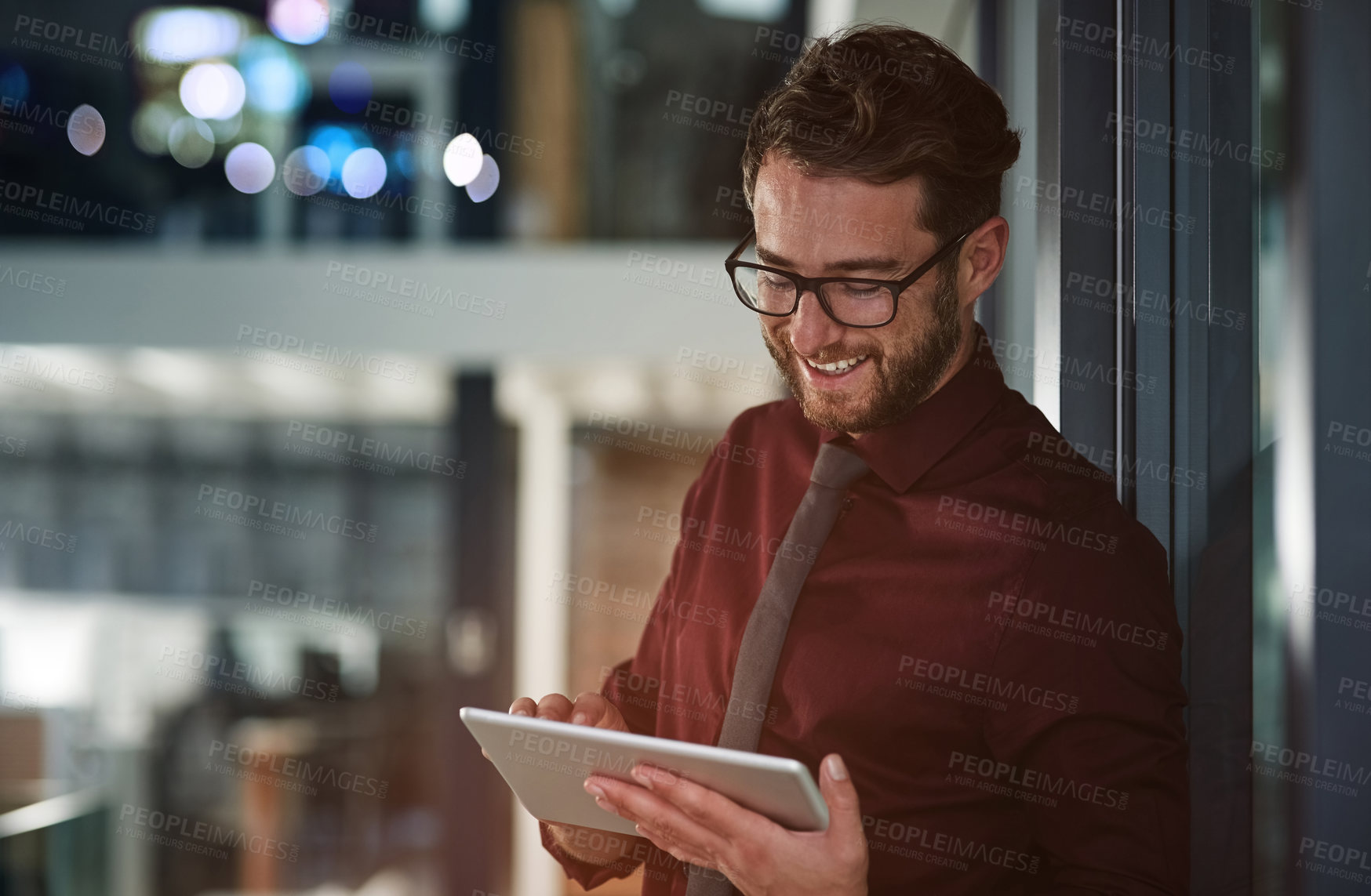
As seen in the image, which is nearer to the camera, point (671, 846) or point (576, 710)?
point (671, 846)

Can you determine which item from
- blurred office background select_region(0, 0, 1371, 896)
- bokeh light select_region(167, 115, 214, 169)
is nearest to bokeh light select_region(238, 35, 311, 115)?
blurred office background select_region(0, 0, 1371, 896)

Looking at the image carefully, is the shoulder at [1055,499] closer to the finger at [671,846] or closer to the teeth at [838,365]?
the teeth at [838,365]

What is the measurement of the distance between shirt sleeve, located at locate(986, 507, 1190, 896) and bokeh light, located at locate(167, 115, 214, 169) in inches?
171

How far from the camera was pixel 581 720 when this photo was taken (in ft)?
3.34

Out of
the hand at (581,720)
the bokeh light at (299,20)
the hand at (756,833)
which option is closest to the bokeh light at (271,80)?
the bokeh light at (299,20)

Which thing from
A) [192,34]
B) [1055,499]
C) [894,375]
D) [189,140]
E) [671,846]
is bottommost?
[671,846]

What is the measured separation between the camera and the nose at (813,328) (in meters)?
0.94

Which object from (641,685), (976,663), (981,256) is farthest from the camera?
(641,685)

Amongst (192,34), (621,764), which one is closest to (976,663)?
(621,764)

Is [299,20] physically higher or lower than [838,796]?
higher

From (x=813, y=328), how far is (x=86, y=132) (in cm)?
462

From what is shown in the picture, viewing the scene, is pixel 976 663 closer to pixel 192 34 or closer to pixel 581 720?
pixel 581 720

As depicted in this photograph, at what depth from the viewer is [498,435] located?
3.98m

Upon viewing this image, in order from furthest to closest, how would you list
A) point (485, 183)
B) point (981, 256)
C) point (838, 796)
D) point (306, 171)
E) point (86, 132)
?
point (86, 132)
point (306, 171)
point (485, 183)
point (981, 256)
point (838, 796)
